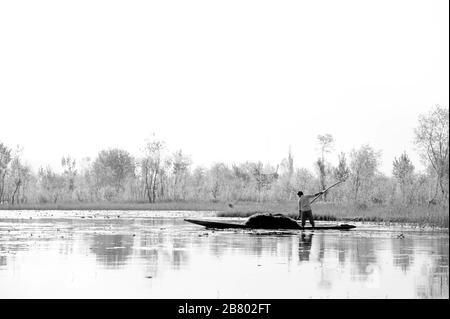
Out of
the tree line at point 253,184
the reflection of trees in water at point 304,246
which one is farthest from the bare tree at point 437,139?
the reflection of trees in water at point 304,246

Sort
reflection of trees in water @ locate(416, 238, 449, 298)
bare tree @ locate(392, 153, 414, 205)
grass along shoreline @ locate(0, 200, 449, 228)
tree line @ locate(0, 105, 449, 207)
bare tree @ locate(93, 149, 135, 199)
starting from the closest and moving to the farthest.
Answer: reflection of trees in water @ locate(416, 238, 449, 298) < grass along shoreline @ locate(0, 200, 449, 228) < tree line @ locate(0, 105, 449, 207) < bare tree @ locate(392, 153, 414, 205) < bare tree @ locate(93, 149, 135, 199)

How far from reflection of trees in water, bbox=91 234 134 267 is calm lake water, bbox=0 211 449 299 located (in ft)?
0.08

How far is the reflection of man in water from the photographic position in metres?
21.6

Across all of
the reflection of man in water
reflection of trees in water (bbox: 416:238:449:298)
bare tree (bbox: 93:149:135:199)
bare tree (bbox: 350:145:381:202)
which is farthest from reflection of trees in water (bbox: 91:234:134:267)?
bare tree (bbox: 93:149:135:199)

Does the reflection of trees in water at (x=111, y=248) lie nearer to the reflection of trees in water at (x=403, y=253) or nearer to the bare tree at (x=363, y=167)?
the reflection of trees in water at (x=403, y=253)

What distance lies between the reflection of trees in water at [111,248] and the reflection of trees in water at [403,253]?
6.53 meters

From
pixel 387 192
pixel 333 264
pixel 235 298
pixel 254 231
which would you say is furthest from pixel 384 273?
pixel 387 192

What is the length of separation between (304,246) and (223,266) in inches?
263

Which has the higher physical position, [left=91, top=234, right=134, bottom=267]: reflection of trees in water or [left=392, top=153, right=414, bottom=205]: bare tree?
[left=392, top=153, right=414, bottom=205]: bare tree

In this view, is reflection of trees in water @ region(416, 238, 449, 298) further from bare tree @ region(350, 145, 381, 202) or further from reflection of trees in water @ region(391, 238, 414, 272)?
bare tree @ region(350, 145, 381, 202)

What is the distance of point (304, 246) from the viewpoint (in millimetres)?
25312

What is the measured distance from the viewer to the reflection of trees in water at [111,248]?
66.8 ft

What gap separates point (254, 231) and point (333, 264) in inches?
588
